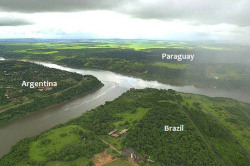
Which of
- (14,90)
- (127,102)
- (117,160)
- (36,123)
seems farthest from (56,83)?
(117,160)

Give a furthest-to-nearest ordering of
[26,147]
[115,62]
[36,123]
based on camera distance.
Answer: [115,62]
[36,123]
[26,147]

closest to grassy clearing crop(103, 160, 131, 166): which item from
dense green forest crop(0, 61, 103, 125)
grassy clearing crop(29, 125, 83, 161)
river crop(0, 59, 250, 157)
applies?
grassy clearing crop(29, 125, 83, 161)

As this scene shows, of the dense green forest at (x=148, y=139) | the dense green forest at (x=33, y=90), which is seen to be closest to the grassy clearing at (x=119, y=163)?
the dense green forest at (x=148, y=139)

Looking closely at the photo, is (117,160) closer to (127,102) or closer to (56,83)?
(127,102)

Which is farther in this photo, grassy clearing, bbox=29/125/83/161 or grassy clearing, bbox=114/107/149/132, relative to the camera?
grassy clearing, bbox=114/107/149/132

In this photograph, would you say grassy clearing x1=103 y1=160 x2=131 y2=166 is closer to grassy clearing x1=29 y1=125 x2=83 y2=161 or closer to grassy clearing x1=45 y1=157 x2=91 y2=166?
grassy clearing x1=45 y1=157 x2=91 y2=166

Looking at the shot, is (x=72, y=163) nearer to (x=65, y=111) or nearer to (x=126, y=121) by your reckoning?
(x=126, y=121)

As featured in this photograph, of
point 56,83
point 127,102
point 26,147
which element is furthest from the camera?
point 56,83

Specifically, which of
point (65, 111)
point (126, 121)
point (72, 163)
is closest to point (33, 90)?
point (65, 111)
